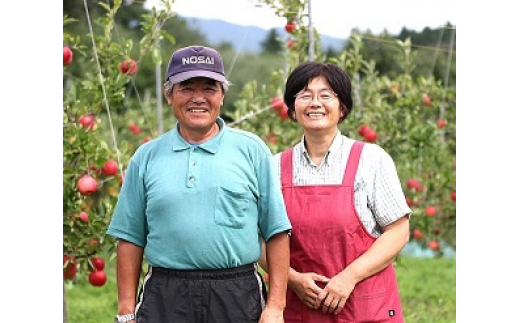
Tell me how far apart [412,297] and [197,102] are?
3.76 meters

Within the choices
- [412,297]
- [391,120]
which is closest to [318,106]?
[391,120]

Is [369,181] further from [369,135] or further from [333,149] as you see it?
[369,135]

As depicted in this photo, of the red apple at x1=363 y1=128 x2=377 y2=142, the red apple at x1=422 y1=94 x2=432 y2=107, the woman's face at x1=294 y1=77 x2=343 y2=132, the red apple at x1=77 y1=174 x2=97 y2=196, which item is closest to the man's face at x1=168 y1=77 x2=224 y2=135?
the woman's face at x1=294 y1=77 x2=343 y2=132

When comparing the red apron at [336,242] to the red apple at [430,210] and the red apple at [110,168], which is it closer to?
the red apple at [110,168]

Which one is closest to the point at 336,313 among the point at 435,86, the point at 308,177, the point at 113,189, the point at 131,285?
the point at 308,177

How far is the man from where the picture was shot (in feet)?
6.95

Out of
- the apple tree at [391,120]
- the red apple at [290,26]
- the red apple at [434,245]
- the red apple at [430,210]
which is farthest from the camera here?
the red apple at [434,245]

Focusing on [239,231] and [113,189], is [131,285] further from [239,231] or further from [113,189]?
[113,189]

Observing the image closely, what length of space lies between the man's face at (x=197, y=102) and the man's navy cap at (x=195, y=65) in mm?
22

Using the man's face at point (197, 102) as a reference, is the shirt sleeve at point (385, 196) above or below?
below

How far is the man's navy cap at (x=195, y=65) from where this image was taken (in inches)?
83.7

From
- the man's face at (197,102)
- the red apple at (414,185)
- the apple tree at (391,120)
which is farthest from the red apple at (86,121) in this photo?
the red apple at (414,185)

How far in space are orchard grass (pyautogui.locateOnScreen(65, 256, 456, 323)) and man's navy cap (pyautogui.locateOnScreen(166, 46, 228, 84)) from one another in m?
2.10

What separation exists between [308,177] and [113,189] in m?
1.48
